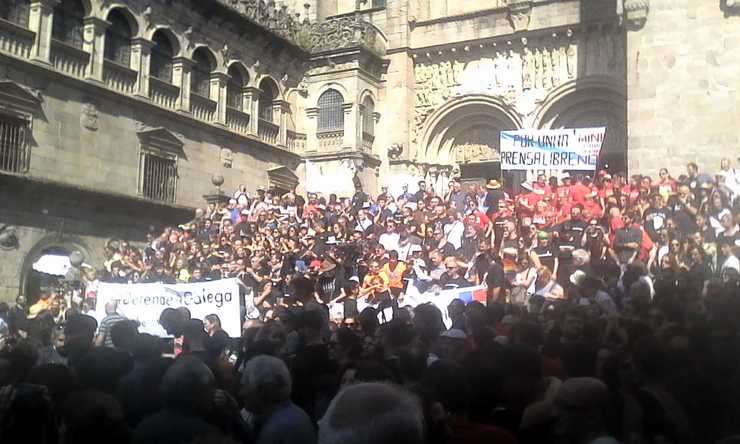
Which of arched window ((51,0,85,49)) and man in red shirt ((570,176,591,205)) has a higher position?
arched window ((51,0,85,49))

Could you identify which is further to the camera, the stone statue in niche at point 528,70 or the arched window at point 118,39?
the stone statue in niche at point 528,70

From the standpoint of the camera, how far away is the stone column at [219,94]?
2477cm

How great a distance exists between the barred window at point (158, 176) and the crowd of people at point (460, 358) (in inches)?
357

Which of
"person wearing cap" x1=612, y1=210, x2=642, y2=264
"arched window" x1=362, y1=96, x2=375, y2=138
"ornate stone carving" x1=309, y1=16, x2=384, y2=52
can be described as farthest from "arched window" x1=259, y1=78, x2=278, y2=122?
"person wearing cap" x1=612, y1=210, x2=642, y2=264

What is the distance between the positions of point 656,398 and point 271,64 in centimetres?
2423

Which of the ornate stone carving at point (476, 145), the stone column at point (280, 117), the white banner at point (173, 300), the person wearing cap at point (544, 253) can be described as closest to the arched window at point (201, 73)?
the stone column at point (280, 117)

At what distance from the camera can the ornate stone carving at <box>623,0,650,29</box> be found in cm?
1772

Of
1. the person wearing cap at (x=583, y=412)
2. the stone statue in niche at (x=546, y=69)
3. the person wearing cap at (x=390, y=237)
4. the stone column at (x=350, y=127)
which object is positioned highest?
the stone statue in niche at (x=546, y=69)

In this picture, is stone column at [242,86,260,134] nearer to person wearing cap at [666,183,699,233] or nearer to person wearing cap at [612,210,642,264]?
person wearing cap at [666,183,699,233]

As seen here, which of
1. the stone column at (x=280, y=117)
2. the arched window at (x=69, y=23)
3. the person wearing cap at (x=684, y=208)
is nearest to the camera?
the person wearing cap at (x=684, y=208)

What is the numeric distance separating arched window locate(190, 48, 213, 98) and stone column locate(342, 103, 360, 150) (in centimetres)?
493

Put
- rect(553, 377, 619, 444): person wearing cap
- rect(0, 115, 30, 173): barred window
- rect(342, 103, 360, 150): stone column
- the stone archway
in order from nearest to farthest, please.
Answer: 1. rect(553, 377, 619, 444): person wearing cap
2. rect(0, 115, 30, 173): barred window
3. the stone archway
4. rect(342, 103, 360, 150): stone column

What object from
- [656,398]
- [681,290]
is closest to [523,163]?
[681,290]

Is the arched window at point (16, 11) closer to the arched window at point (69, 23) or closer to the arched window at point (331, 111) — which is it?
the arched window at point (69, 23)
